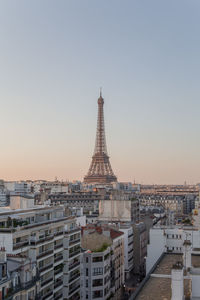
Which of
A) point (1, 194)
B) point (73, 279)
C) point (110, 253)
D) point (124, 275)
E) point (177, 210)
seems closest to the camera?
point (73, 279)

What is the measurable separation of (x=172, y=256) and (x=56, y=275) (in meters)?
13.3

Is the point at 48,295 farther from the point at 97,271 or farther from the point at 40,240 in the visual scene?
the point at 97,271

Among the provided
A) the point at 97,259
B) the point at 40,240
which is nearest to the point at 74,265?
the point at 97,259

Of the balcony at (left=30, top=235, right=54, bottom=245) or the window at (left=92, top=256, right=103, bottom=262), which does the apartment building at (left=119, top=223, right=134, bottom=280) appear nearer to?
the window at (left=92, top=256, right=103, bottom=262)

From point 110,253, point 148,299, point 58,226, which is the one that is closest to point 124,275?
point 110,253

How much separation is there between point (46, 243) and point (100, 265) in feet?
46.1

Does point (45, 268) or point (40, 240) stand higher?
point (40, 240)

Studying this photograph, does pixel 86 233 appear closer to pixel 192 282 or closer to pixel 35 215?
pixel 35 215

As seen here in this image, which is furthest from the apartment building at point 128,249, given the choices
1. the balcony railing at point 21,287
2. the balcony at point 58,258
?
the balcony railing at point 21,287

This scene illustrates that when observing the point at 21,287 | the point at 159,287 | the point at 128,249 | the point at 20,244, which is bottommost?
the point at 128,249

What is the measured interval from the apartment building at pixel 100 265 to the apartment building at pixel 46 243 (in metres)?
4.72

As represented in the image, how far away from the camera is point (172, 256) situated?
158ft

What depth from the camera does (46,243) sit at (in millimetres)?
40281

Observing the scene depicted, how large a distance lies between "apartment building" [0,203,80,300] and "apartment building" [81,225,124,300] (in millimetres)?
4721
